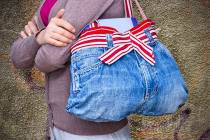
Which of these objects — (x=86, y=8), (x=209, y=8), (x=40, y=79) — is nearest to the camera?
(x=86, y=8)

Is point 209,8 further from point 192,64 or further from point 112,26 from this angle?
point 112,26

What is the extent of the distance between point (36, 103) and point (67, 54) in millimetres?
1824

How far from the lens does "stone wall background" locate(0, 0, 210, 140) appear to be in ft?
9.59

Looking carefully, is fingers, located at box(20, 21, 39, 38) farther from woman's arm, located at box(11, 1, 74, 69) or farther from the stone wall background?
the stone wall background

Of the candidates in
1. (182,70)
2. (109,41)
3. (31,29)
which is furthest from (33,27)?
(182,70)

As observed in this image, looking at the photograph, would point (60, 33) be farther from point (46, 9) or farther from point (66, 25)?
point (46, 9)

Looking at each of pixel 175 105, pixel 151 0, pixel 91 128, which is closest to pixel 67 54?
pixel 91 128

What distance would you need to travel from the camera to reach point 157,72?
4.47ft

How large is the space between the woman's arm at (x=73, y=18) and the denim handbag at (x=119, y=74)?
0.03 m

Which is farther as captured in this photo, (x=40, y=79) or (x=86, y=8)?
(x=40, y=79)

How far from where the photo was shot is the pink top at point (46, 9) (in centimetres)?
148

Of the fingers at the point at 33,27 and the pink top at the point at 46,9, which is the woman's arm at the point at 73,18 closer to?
the pink top at the point at 46,9

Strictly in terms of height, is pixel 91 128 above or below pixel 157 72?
below

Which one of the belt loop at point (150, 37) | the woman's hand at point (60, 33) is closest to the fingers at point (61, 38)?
the woman's hand at point (60, 33)
